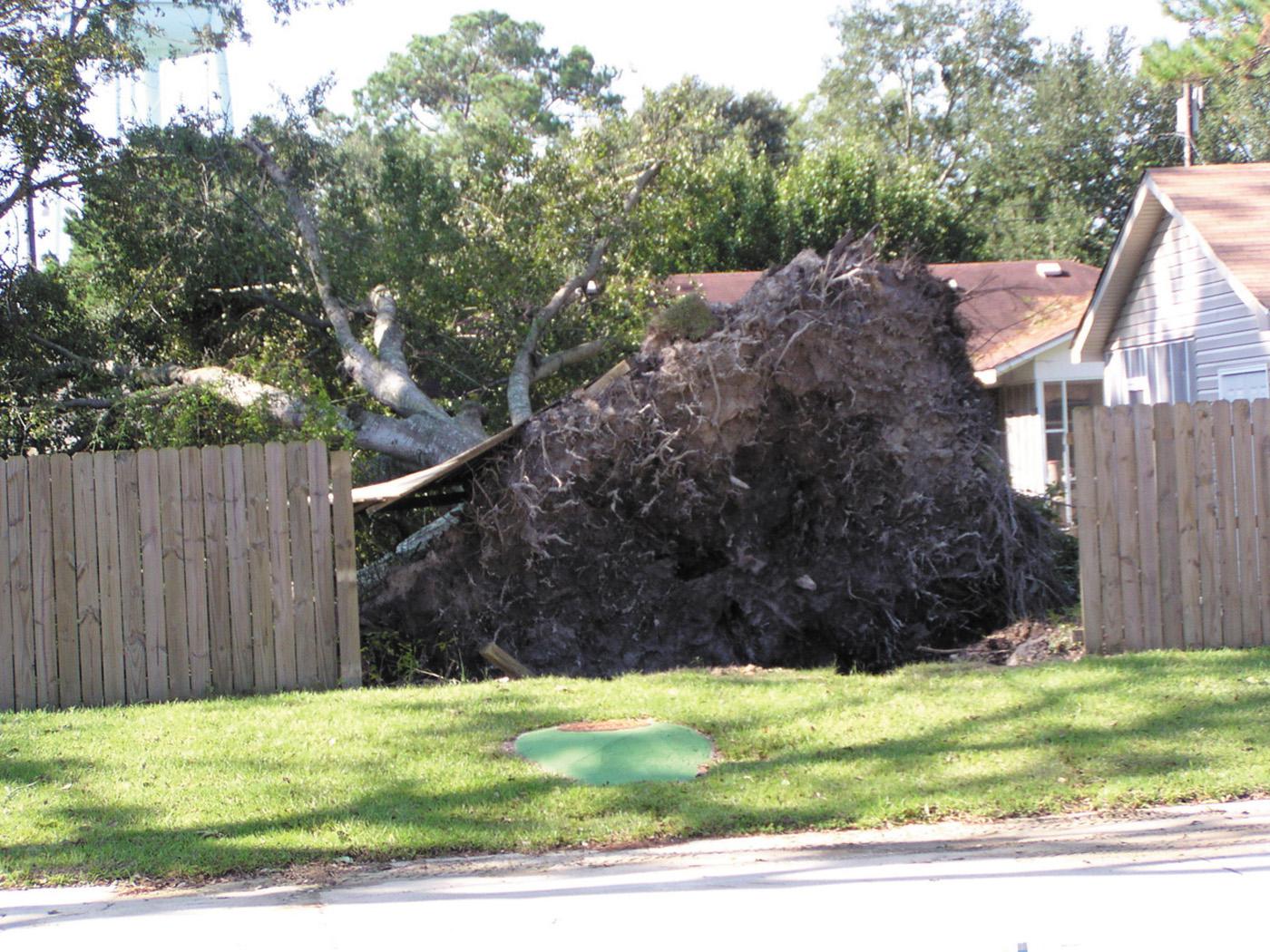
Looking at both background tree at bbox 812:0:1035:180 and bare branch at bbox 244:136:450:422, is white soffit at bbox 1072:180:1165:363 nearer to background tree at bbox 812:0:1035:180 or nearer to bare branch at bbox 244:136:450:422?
bare branch at bbox 244:136:450:422

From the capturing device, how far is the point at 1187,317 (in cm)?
1506

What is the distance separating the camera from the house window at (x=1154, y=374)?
15.3 meters

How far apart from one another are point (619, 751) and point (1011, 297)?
1789 centimetres

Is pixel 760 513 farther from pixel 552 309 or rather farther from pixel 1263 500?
pixel 552 309

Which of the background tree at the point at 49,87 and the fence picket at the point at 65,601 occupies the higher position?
the background tree at the point at 49,87

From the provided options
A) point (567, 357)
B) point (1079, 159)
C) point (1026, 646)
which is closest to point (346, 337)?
point (567, 357)

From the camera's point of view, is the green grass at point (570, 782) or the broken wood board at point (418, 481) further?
the broken wood board at point (418, 481)

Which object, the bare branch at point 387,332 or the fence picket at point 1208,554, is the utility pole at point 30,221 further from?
the fence picket at point 1208,554

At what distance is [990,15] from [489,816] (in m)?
46.2

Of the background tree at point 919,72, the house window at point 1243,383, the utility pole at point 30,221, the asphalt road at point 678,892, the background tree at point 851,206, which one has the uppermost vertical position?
the background tree at point 919,72

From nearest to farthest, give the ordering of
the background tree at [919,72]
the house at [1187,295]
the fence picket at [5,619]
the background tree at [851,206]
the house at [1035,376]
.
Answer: the fence picket at [5,619] → the house at [1187,295] → the house at [1035,376] → the background tree at [851,206] → the background tree at [919,72]

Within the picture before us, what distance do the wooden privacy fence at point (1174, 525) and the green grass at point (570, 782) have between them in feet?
1.39

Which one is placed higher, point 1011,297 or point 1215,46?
point 1215,46

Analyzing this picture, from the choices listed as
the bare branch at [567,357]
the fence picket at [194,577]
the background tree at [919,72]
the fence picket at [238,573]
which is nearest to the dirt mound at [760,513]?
the fence picket at [238,573]
